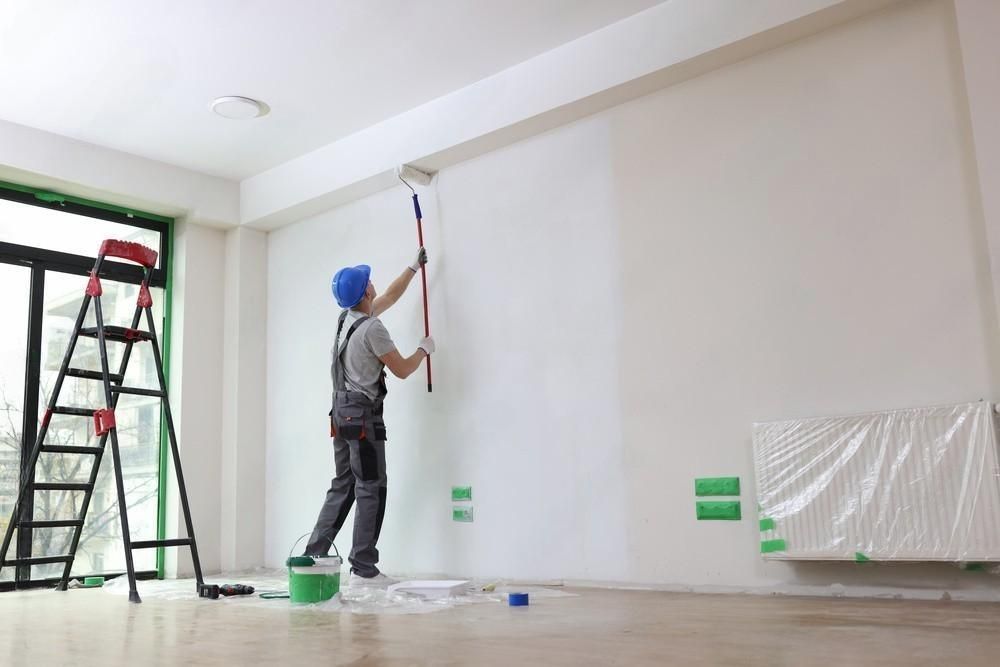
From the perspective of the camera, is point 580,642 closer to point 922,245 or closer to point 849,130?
point 922,245

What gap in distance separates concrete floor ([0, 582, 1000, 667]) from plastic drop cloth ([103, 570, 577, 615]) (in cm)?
12

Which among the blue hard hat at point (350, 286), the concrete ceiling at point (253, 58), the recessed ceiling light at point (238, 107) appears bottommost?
the blue hard hat at point (350, 286)

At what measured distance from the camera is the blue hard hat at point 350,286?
4.41m

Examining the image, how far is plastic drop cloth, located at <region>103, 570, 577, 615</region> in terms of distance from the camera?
10.8 ft

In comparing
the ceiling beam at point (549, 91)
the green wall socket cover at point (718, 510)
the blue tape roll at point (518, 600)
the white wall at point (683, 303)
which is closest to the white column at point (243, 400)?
the ceiling beam at point (549, 91)

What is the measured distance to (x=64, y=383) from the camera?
522 cm

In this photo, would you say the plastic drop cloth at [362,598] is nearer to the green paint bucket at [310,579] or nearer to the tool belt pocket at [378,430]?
the green paint bucket at [310,579]

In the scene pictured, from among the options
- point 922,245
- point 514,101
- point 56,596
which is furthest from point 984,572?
point 56,596

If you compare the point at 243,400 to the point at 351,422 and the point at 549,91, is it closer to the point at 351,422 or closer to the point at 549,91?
the point at 351,422

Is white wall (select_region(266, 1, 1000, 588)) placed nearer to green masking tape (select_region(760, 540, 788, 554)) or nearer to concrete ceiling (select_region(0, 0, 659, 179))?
green masking tape (select_region(760, 540, 788, 554))

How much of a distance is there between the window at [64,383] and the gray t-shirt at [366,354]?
6.34 feet

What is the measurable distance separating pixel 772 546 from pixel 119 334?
3258 millimetres

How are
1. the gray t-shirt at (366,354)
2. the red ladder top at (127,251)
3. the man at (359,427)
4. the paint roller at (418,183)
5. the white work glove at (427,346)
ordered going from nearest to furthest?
the man at (359,427) < the gray t-shirt at (366,354) < the red ladder top at (127,251) < the white work glove at (427,346) < the paint roller at (418,183)

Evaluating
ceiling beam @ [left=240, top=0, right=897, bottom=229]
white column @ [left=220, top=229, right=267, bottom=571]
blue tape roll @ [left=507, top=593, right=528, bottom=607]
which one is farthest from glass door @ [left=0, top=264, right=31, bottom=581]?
blue tape roll @ [left=507, top=593, right=528, bottom=607]
